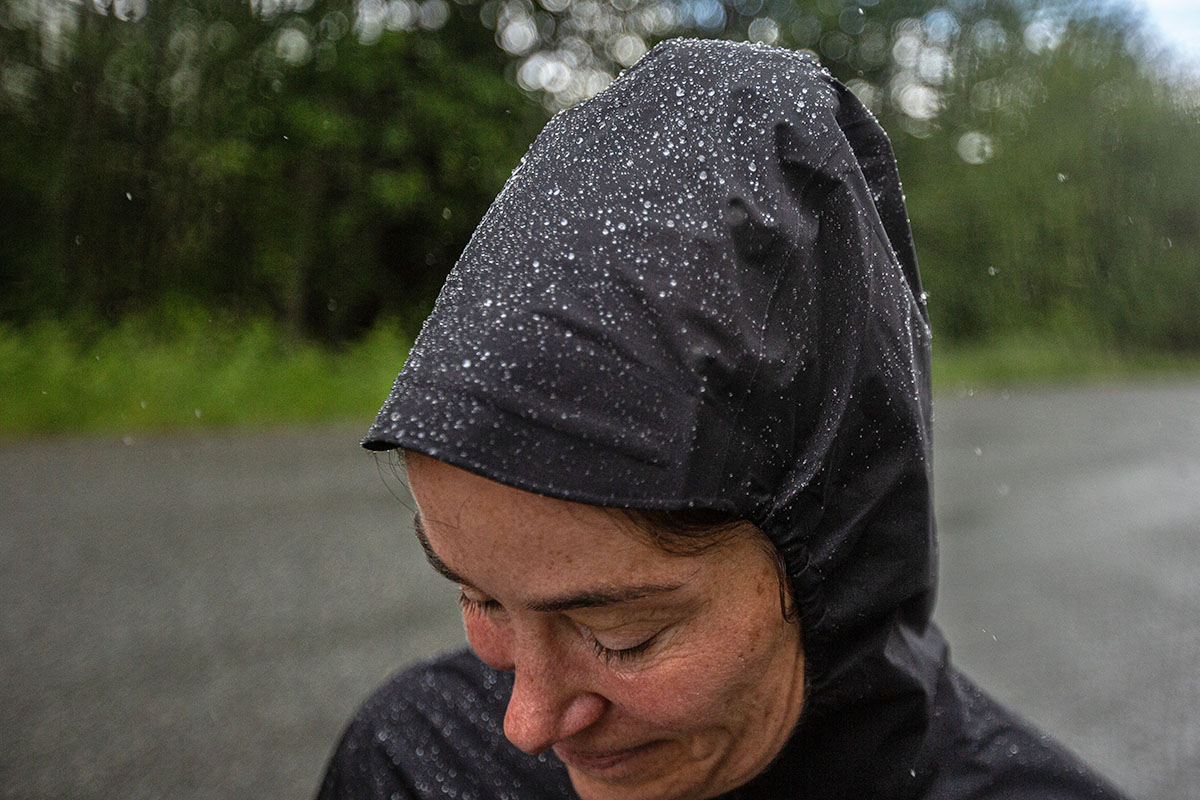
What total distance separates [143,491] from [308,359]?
214 inches

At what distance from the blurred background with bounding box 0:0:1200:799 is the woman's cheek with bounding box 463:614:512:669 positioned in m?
2.53

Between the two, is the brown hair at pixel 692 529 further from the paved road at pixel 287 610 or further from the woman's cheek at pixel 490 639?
the paved road at pixel 287 610

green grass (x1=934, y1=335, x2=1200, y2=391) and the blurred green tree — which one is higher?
the blurred green tree

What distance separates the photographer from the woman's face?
115cm

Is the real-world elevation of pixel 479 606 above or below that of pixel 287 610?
above

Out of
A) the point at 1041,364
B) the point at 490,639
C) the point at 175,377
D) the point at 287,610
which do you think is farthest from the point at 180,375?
the point at 1041,364

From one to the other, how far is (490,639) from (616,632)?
198 millimetres

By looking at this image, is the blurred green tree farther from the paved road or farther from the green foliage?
the paved road

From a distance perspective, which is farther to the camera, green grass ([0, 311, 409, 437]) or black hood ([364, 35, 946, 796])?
green grass ([0, 311, 409, 437])

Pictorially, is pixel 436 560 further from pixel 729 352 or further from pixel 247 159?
pixel 247 159

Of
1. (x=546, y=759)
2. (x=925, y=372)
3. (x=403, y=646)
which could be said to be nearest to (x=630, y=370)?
(x=925, y=372)

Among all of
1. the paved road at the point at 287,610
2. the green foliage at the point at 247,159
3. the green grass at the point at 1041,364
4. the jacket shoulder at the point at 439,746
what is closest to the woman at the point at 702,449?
the jacket shoulder at the point at 439,746

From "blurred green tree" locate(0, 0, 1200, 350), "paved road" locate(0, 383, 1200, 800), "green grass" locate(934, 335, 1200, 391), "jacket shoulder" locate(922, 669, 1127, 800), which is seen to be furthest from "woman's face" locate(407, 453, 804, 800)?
"green grass" locate(934, 335, 1200, 391)

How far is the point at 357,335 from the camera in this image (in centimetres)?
1482
